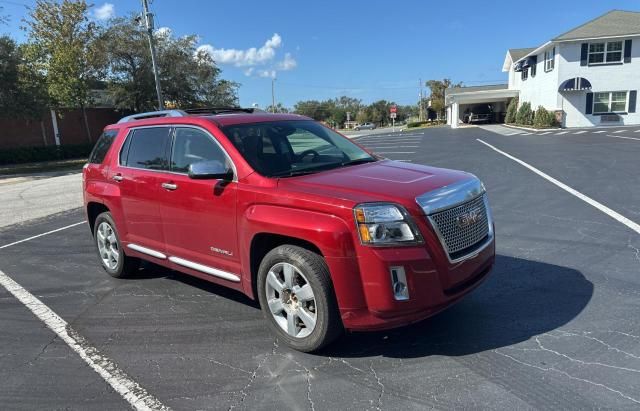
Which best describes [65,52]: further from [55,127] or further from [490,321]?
[490,321]

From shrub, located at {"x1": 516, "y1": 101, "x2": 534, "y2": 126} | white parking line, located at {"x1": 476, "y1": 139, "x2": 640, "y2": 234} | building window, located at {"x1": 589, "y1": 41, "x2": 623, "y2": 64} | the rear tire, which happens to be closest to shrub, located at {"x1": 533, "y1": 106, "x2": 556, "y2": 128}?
shrub, located at {"x1": 516, "y1": 101, "x2": 534, "y2": 126}

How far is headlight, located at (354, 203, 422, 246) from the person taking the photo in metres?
3.21

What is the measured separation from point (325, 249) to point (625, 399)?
206cm

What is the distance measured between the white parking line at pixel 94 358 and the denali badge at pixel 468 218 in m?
2.44

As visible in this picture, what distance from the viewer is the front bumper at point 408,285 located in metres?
3.19

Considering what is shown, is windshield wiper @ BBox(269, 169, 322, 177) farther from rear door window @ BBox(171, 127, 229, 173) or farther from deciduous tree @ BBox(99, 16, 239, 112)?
deciduous tree @ BBox(99, 16, 239, 112)

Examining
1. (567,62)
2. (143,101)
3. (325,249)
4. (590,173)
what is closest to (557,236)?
(325,249)

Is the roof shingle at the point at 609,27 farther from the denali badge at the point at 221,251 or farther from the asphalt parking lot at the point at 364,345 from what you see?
the denali badge at the point at 221,251

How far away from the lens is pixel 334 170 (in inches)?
160

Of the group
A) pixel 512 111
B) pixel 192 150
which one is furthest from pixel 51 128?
pixel 512 111

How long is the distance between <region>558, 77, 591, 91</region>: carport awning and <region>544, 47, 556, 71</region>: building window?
5.95 feet

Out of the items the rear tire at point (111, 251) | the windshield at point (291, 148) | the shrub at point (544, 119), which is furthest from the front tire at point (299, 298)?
the shrub at point (544, 119)

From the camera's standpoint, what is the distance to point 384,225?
127 inches

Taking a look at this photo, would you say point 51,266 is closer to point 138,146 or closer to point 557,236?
point 138,146
